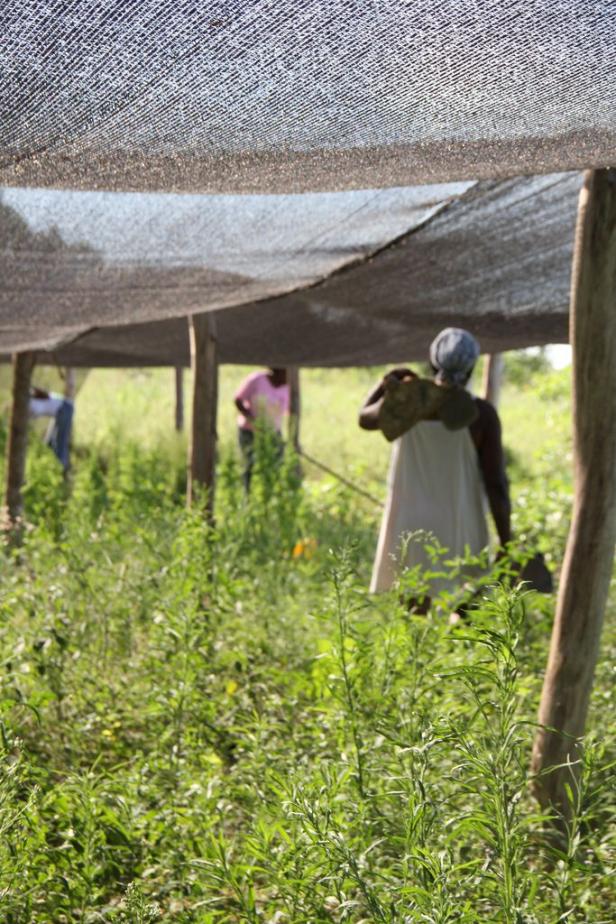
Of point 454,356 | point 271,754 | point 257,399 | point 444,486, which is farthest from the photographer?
point 257,399

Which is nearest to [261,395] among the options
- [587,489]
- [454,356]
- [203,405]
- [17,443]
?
[17,443]

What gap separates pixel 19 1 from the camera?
5.93ft

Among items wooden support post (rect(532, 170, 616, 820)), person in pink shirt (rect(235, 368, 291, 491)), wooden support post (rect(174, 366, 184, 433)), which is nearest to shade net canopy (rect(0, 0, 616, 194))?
wooden support post (rect(532, 170, 616, 820))

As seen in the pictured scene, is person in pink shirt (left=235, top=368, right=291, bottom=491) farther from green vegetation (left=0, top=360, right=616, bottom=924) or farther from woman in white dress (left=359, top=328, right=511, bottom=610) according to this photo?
woman in white dress (left=359, top=328, right=511, bottom=610)

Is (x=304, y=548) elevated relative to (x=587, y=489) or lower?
lower

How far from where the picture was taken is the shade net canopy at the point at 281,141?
6.35ft

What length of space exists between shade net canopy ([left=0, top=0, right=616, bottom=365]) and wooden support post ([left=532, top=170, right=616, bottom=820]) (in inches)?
10.5

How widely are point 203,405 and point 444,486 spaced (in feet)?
5.57

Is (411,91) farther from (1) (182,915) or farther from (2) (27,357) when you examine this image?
(2) (27,357)

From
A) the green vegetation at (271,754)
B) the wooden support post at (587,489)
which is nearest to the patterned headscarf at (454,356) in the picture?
the green vegetation at (271,754)

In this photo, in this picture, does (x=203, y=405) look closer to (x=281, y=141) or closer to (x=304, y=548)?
(x=304, y=548)

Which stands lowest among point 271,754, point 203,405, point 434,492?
point 271,754

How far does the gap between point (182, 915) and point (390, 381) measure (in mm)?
2498

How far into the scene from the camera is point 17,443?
8.05 m
